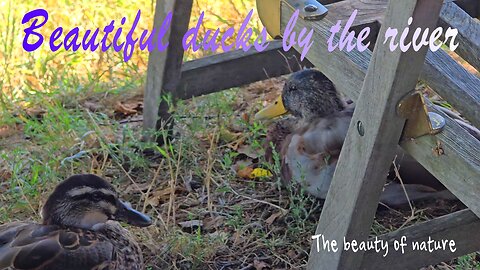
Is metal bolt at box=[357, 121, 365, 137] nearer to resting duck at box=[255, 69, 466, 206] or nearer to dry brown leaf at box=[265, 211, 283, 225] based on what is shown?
resting duck at box=[255, 69, 466, 206]

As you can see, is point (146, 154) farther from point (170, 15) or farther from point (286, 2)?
point (286, 2)

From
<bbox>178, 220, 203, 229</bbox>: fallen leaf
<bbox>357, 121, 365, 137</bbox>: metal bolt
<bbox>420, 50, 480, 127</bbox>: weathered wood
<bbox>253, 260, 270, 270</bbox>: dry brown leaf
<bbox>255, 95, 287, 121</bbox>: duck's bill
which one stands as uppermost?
<bbox>357, 121, 365, 137</bbox>: metal bolt

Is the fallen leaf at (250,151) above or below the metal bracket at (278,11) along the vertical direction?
below

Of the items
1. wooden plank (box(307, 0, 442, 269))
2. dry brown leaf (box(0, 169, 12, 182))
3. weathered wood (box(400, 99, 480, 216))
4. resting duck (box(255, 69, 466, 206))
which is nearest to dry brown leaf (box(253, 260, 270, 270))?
resting duck (box(255, 69, 466, 206))

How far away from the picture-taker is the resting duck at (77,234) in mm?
3129

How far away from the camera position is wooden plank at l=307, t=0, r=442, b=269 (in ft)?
8.27

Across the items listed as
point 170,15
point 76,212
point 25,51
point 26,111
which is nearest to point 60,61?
point 25,51

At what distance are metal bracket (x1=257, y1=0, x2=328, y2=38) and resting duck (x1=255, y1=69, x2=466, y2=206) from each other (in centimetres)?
74

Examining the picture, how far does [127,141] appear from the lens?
445cm

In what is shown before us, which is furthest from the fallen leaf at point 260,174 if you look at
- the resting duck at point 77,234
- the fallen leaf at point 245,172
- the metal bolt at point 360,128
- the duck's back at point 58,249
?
the metal bolt at point 360,128

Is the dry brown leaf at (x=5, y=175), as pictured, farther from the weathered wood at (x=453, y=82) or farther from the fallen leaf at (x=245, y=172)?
the weathered wood at (x=453, y=82)

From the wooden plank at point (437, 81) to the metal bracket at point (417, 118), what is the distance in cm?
3

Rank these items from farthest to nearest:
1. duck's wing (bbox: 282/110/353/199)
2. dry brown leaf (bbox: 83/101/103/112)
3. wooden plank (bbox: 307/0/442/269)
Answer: dry brown leaf (bbox: 83/101/103/112) < duck's wing (bbox: 282/110/353/199) < wooden plank (bbox: 307/0/442/269)

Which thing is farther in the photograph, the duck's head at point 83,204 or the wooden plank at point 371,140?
the duck's head at point 83,204
